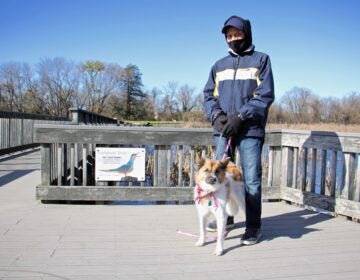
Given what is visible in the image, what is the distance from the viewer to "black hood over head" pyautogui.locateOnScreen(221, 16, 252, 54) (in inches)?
160

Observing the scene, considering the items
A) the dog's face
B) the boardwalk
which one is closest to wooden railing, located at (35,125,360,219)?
the boardwalk

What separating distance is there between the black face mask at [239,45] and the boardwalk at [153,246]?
200cm

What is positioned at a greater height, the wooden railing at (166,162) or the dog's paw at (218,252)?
the wooden railing at (166,162)

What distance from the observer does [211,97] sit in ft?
14.6

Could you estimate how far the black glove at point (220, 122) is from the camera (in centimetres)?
408

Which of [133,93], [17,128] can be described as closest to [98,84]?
[133,93]

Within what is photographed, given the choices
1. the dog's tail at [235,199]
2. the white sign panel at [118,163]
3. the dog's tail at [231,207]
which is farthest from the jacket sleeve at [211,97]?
the white sign panel at [118,163]

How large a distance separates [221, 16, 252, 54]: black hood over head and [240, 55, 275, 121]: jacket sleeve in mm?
264

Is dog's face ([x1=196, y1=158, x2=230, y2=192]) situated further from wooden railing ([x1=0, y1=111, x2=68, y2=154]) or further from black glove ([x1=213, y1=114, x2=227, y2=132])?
wooden railing ([x1=0, y1=111, x2=68, y2=154])

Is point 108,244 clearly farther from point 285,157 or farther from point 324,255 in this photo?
point 285,157

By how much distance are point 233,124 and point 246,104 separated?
25 cm

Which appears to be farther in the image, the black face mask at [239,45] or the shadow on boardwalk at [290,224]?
the shadow on boardwalk at [290,224]

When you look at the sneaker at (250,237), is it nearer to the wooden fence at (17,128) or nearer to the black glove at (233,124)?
the black glove at (233,124)

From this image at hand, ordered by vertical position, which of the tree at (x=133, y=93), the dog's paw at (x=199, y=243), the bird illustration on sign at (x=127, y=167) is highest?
the tree at (x=133, y=93)
